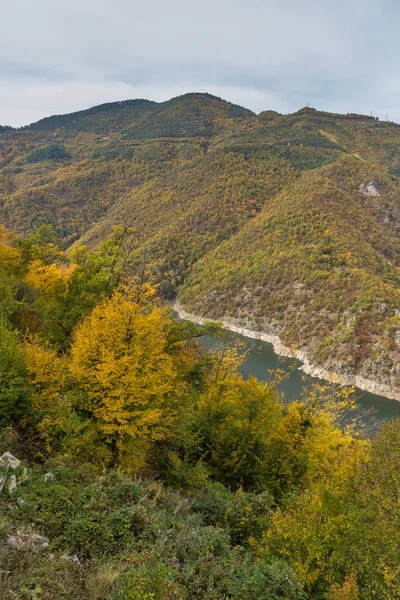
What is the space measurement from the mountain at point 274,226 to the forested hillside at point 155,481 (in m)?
14.7

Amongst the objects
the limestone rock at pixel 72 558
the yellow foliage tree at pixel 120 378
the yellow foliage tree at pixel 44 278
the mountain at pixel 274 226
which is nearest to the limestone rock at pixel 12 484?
the limestone rock at pixel 72 558

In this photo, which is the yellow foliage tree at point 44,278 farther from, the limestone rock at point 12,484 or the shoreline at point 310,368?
the shoreline at point 310,368

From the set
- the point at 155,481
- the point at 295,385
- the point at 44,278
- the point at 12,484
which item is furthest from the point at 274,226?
the point at 12,484

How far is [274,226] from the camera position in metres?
104

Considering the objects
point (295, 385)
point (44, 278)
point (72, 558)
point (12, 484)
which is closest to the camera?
→ point (72, 558)

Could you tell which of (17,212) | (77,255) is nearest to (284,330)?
(77,255)

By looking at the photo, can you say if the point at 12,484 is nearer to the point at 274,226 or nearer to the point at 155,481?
→ the point at 155,481

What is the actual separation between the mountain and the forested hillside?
48.2 feet

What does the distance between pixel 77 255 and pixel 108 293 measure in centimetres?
753

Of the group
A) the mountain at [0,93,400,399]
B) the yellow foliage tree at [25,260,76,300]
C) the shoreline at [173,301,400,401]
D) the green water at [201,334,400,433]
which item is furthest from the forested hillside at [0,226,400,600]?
the green water at [201,334,400,433]

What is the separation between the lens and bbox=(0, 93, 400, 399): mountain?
224 ft

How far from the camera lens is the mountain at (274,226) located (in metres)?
68.2

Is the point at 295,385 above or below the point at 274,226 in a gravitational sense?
below

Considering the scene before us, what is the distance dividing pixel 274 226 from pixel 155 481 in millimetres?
98449
